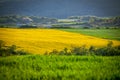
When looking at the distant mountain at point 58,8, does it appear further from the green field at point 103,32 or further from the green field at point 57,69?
the green field at point 57,69

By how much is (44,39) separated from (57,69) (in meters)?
3.73

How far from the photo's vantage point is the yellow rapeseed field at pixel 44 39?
8617 mm

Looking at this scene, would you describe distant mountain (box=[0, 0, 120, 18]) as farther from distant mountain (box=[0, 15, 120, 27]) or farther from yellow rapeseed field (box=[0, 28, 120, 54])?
yellow rapeseed field (box=[0, 28, 120, 54])

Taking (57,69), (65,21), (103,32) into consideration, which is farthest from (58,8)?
(57,69)

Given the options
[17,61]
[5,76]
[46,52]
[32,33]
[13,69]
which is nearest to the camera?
[5,76]

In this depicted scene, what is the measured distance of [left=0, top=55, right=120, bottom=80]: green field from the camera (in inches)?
183

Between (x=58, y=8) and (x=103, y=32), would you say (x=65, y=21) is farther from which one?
(x=103, y=32)

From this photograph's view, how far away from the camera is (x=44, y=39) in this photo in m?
8.91

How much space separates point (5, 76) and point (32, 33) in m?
4.29

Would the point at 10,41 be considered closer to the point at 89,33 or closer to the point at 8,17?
the point at 8,17

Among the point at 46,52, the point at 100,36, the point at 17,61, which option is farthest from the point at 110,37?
the point at 17,61

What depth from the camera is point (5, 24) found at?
923cm

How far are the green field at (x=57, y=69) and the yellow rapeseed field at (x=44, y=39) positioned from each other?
6.69ft

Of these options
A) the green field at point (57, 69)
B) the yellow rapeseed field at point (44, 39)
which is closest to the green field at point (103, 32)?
the yellow rapeseed field at point (44, 39)
